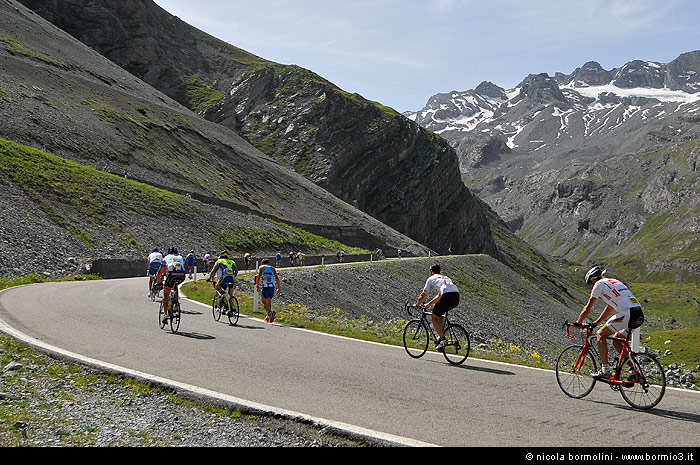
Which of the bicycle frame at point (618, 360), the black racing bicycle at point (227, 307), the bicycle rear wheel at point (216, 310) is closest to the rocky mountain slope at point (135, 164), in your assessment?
the bicycle rear wheel at point (216, 310)

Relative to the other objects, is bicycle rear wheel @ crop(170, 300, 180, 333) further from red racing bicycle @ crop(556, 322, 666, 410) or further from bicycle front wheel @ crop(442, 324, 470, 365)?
red racing bicycle @ crop(556, 322, 666, 410)

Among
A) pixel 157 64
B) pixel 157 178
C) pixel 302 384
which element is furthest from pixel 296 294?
pixel 157 64

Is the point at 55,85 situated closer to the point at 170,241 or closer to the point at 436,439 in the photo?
the point at 170,241

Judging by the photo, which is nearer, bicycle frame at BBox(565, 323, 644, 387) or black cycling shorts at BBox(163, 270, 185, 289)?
bicycle frame at BBox(565, 323, 644, 387)

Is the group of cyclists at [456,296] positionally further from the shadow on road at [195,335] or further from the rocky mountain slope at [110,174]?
the rocky mountain slope at [110,174]

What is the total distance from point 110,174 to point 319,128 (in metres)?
67.8

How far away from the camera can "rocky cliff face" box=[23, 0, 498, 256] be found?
11300cm

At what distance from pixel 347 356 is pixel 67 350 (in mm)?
6148

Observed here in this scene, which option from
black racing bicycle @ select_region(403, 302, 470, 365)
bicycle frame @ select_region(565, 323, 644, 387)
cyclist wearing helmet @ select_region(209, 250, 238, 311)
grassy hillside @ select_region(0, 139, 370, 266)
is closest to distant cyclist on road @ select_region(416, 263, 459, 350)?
black racing bicycle @ select_region(403, 302, 470, 365)

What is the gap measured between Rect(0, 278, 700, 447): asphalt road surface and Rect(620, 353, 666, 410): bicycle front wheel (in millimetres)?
183

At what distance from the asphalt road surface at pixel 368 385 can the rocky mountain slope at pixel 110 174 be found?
709 inches

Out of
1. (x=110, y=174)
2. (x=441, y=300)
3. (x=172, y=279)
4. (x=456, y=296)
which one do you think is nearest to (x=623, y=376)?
(x=456, y=296)

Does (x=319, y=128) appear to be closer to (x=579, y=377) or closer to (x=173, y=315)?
(x=173, y=315)

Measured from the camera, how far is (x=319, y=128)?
11531 cm
